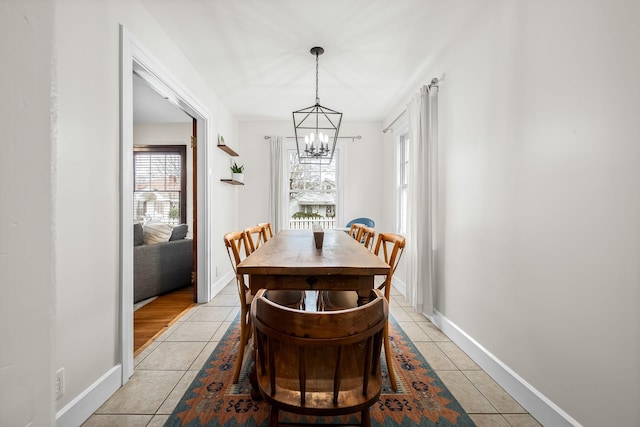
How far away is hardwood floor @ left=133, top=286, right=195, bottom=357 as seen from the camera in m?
2.40

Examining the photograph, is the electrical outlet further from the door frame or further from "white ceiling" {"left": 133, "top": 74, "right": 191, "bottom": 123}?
"white ceiling" {"left": 133, "top": 74, "right": 191, "bottom": 123}

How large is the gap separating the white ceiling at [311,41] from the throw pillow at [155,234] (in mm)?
1822

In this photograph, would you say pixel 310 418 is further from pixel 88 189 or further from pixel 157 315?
pixel 157 315

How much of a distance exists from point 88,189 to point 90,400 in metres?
1.08

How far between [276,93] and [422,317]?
2.98 metres

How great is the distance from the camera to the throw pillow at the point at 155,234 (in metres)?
3.63

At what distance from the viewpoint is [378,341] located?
3.26 ft

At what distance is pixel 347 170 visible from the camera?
4762mm

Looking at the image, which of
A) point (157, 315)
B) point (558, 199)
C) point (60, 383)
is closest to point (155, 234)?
point (157, 315)

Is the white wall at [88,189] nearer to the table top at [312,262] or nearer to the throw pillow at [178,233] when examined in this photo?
the table top at [312,262]

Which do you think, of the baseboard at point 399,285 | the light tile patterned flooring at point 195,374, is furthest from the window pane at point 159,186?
the baseboard at point 399,285

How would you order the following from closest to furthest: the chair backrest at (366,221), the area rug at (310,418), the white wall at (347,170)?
the area rug at (310,418) < the chair backrest at (366,221) < the white wall at (347,170)

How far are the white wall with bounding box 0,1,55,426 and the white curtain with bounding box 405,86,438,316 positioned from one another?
2704mm

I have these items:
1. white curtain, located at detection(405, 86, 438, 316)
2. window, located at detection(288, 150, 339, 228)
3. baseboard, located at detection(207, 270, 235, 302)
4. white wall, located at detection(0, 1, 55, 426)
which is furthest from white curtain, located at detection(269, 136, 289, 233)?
white wall, located at detection(0, 1, 55, 426)
